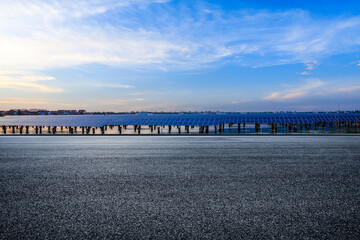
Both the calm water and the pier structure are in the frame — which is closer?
the calm water

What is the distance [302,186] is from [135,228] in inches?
166

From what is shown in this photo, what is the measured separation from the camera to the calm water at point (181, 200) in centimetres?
360

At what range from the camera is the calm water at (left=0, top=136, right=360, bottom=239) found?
3.60 m

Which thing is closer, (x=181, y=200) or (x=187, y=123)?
(x=181, y=200)

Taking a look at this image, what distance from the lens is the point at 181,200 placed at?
4.77 m

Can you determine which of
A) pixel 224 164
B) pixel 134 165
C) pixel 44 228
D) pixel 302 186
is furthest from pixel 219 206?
pixel 134 165

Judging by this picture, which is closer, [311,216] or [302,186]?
[311,216]

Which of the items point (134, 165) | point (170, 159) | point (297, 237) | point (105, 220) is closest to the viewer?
point (297, 237)

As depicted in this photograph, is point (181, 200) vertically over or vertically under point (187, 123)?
under

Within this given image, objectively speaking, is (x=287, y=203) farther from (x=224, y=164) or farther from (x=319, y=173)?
(x=224, y=164)

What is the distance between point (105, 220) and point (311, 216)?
3556mm

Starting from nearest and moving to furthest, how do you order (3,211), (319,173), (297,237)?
(297,237) < (3,211) < (319,173)

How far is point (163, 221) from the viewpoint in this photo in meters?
3.87

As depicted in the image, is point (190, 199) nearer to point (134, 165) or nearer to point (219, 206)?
point (219, 206)
